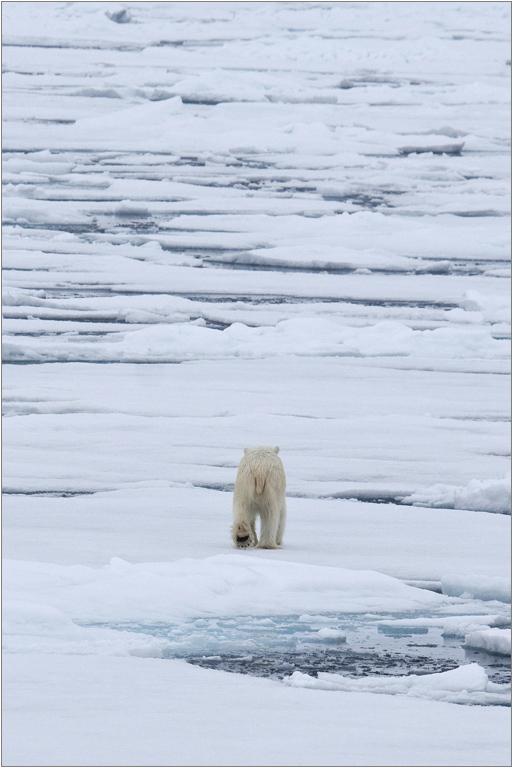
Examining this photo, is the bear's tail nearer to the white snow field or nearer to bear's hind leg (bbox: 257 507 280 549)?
bear's hind leg (bbox: 257 507 280 549)

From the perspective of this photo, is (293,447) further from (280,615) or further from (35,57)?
(35,57)

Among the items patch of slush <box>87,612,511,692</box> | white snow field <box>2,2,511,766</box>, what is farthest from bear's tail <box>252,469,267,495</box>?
patch of slush <box>87,612,511,692</box>

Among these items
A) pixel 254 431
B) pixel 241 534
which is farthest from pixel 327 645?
pixel 254 431

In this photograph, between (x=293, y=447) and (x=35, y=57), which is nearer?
(x=293, y=447)

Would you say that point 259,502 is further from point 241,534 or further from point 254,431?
point 254,431

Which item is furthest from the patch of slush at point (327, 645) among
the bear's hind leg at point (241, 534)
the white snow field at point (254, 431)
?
the bear's hind leg at point (241, 534)

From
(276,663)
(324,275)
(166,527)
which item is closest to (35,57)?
(324,275)
